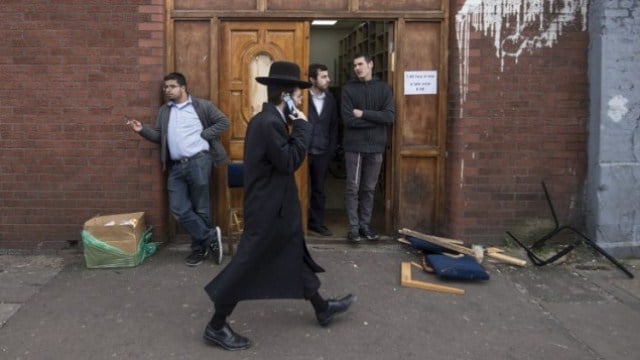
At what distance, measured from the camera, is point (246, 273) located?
173 inches

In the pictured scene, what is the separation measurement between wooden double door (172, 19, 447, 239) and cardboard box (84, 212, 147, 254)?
986 mm

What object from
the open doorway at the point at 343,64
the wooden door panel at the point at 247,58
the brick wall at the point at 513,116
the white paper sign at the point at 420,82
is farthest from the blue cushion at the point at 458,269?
the wooden door panel at the point at 247,58

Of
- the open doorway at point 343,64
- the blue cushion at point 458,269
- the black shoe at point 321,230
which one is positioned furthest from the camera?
the open doorway at point 343,64

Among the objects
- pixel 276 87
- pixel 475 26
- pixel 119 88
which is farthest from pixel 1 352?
pixel 475 26

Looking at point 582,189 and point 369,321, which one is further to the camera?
point 582,189

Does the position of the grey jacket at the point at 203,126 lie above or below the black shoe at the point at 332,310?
above

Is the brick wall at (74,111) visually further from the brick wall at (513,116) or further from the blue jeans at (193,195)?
the brick wall at (513,116)

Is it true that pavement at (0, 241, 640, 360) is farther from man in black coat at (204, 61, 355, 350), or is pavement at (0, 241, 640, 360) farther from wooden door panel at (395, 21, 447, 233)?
wooden door panel at (395, 21, 447, 233)

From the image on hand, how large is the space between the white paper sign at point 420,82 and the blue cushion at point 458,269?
1875 millimetres

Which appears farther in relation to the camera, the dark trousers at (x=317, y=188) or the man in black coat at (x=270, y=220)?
the dark trousers at (x=317, y=188)

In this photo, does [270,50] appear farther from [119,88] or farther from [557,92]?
[557,92]

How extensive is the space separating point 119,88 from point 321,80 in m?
2.04

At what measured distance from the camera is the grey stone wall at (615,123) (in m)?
6.57

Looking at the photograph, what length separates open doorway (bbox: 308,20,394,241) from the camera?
7.50 meters
